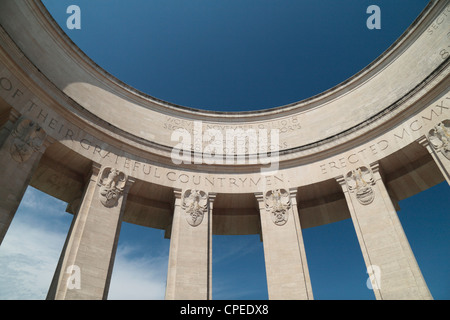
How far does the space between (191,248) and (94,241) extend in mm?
5472

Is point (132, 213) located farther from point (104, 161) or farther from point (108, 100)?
point (108, 100)

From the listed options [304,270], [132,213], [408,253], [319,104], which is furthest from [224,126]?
[408,253]

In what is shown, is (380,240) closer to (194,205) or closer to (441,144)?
(441,144)

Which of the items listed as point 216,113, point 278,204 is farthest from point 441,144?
point 216,113

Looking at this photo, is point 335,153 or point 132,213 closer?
point 335,153

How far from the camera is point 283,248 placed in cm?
1758

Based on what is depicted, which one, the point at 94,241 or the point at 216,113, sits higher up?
the point at 216,113

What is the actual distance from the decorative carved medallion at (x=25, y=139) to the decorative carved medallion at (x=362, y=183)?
59.2 feet

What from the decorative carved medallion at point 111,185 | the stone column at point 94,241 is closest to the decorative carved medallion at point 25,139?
the stone column at point 94,241

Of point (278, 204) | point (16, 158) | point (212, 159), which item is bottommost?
point (16, 158)

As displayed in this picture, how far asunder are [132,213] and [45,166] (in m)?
6.54

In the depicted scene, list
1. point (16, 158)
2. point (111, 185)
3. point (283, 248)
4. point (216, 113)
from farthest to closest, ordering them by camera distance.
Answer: point (216, 113)
point (283, 248)
point (111, 185)
point (16, 158)

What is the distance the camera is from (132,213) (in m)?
21.2

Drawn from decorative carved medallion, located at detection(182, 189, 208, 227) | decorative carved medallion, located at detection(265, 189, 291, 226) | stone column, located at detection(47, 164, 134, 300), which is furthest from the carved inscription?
stone column, located at detection(47, 164, 134, 300)
